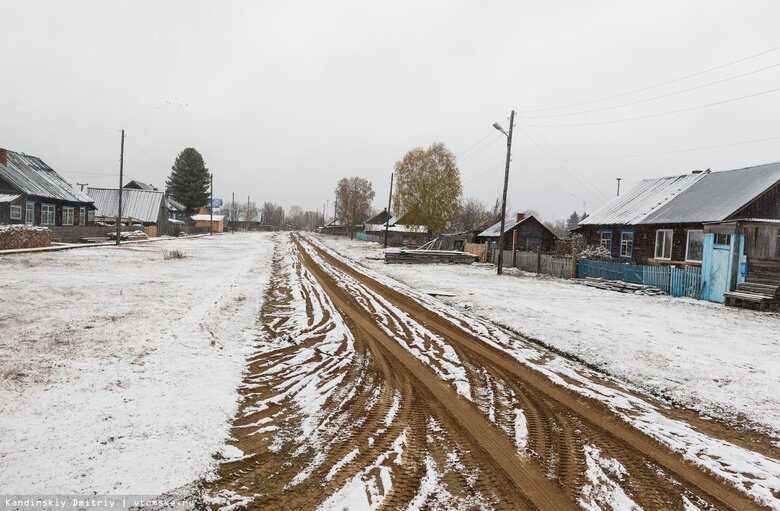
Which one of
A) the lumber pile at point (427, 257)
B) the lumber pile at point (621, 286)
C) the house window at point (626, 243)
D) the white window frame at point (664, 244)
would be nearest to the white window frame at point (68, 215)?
the lumber pile at point (427, 257)

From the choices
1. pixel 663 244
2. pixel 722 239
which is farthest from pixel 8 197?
pixel 722 239

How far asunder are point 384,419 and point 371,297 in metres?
9.30

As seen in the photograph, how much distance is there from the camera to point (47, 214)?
39.8 metres

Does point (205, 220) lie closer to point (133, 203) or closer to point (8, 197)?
point (133, 203)

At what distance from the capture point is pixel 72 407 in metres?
4.85

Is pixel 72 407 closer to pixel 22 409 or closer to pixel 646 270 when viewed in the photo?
pixel 22 409

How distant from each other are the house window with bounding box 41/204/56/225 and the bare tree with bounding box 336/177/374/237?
5133 cm

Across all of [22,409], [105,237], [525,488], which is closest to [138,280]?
[22,409]

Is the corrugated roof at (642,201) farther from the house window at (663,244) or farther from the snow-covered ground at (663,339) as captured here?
the snow-covered ground at (663,339)

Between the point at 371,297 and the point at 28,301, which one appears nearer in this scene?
the point at 28,301

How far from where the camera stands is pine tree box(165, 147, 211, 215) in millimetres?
A: 71562

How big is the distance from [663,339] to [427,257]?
2212 centimetres

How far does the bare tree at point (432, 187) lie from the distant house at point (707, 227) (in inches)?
738

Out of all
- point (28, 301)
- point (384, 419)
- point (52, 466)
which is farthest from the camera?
point (28, 301)
